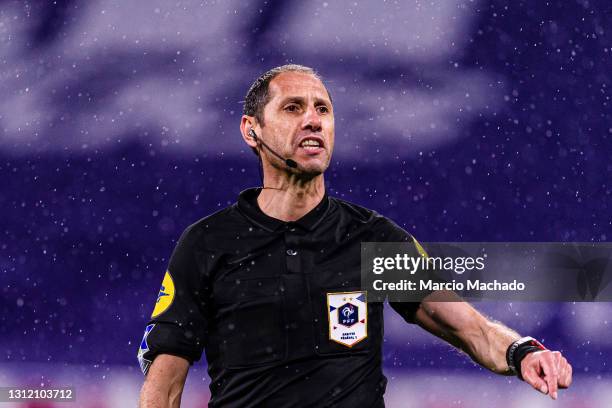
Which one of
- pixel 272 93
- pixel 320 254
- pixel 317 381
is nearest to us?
pixel 317 381

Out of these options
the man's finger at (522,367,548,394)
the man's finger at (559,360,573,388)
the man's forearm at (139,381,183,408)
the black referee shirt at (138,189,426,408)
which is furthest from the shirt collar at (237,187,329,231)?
the man's finger at (559,360,573,388)

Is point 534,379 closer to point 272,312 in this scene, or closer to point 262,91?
point 272,312

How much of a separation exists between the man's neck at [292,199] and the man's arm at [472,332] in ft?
2.06

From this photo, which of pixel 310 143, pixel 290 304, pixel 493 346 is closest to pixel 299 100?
pixel 310 143

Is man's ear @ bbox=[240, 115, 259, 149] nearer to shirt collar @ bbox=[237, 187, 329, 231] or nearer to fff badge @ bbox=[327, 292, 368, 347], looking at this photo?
shirt collar @ bbox=[237, 187, 329, 231]

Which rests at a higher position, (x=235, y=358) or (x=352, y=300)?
(x=352, y=300)

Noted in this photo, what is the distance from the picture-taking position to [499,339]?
336cm

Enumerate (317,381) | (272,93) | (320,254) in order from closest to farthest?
(317,381) → (320,254) → (272,93)

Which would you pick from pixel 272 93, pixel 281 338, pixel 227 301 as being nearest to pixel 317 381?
pixel 281 338

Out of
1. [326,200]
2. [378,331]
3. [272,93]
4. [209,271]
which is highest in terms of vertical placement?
[272,93]

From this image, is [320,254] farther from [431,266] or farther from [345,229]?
[431,266]

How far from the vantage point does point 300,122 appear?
364cm

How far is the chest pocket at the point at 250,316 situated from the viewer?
11.0ft

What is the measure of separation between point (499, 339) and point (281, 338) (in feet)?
2.75
